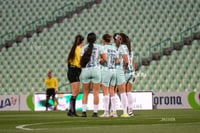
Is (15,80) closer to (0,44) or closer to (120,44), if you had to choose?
(0,44)

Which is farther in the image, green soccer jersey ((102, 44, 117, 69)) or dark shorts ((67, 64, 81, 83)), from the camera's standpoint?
dark shorts ((67, 64, 81, 83))

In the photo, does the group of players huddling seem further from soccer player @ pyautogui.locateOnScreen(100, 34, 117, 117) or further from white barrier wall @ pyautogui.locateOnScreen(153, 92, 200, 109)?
white barrier wall @ pyautogui.locateOnScreen(153, 92, 200, 109)

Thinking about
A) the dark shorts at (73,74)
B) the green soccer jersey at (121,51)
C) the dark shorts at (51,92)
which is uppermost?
the green soccer jersey at (121,51)

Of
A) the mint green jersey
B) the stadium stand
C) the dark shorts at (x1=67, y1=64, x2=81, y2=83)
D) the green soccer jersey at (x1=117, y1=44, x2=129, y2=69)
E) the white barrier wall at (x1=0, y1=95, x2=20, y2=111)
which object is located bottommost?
the white barrier wall at (x1=0, y1=95, x2=20, y2=111)

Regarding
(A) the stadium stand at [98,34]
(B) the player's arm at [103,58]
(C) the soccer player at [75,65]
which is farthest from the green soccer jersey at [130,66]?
(A) the stadium stand at [98,34]

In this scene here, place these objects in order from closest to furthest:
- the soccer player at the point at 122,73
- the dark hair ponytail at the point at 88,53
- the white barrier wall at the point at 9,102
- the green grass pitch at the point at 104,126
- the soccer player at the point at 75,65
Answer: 1. the green grass pitch at the point at 104,126
2. the dark hair ponytail at the point at 88,53
3. the soccer player at the point at 122,73
4. the soccer player at the point at 75,65
5. the white barrier wall at the point at 9,102

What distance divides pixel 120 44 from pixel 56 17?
1748 centimetres

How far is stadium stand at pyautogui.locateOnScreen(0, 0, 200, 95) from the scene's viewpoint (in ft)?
91.1

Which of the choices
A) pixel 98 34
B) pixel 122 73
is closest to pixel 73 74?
pixel 122 73

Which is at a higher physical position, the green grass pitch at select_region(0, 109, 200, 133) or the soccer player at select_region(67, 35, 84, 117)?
the soccer player at select_region(67, 35, 84, 117)

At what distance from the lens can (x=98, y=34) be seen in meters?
29.4

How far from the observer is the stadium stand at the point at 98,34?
27.8 meters

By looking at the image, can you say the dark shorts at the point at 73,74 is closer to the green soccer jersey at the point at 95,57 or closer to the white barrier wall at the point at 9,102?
the green soccer jersey at the point at 95,57

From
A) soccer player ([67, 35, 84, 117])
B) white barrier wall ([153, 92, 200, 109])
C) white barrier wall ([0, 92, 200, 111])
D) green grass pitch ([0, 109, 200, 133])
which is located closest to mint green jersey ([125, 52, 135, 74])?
soccer player ([67, 35, 84, 117])
